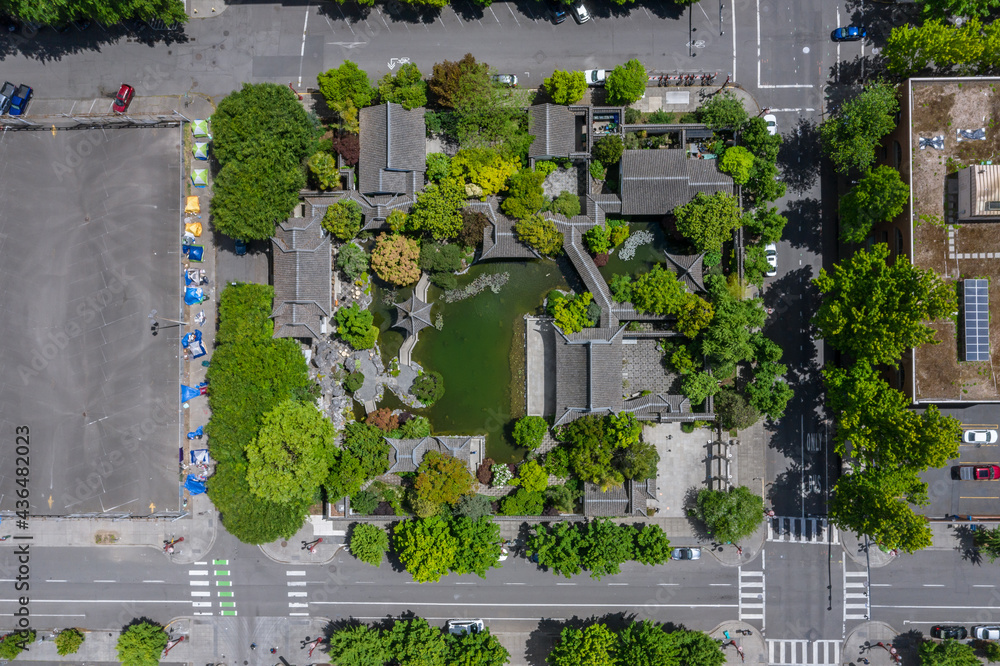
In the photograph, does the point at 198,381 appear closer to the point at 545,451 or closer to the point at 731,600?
the point at 545,451

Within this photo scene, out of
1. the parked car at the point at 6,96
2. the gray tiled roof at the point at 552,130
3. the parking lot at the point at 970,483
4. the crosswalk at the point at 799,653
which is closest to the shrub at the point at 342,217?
the gray tiled roof at the point at 552,130

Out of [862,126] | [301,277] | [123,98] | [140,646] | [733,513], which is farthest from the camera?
[123,98]

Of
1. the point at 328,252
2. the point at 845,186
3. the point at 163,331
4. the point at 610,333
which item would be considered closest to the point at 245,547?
the point at 163,331

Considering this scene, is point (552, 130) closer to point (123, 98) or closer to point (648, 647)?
point (123, 98)

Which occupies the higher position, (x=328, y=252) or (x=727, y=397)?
(x=328, y=252)

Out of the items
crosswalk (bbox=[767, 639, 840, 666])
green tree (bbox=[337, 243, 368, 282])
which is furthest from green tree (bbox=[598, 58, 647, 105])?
crosswalk (bbox=[767, 639, 840, 666])

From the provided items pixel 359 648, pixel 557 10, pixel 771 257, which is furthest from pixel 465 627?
pixel 557 10

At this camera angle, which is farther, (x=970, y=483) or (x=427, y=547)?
(x=970, y=483)
